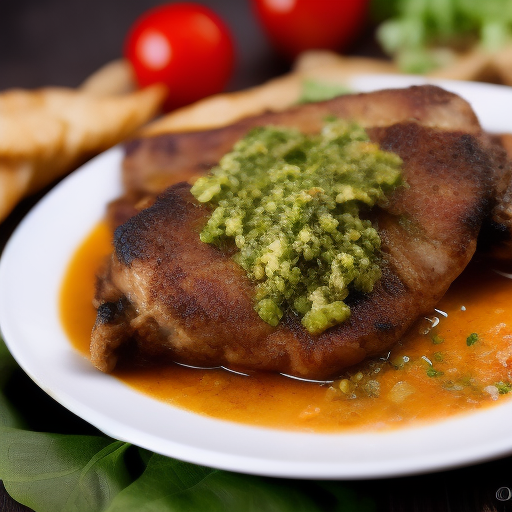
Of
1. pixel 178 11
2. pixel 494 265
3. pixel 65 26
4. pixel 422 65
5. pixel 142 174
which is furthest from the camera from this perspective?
pixel 65 26

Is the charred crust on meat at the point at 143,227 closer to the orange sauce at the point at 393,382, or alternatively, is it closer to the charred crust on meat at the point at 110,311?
the charred crust on meat at the point at 110,311

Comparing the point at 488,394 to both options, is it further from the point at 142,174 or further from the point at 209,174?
the point at 142,174

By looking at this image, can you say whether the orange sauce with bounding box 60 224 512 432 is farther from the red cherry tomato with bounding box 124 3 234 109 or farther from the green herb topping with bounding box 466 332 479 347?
the red cherry tomato with bounding box 124 3 234 109

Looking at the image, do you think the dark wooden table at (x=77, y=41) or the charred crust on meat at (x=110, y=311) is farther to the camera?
the dark wooden table at (x=77, y=41)

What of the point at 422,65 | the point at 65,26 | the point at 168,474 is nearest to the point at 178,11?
the point at 65,26

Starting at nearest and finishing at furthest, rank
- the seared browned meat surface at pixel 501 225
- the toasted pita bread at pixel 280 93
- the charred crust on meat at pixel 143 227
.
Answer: the charred crust on meat at pixel 143 227 → the seared browned meat surface at pixel 501 225 → the toasted pita bread at pixel 280 93

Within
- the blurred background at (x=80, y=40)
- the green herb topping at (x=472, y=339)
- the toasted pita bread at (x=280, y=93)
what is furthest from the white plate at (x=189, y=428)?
the blurred background at (x=80, y=40)

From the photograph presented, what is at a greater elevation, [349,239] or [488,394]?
[349,239]

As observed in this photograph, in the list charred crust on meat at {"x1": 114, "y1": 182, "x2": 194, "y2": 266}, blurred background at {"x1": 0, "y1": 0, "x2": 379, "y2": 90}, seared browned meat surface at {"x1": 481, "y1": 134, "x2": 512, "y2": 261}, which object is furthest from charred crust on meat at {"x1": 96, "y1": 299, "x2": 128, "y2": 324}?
blurred background at {"x1": 0, "y1": 0, "x2": 379, "y2": 90}
